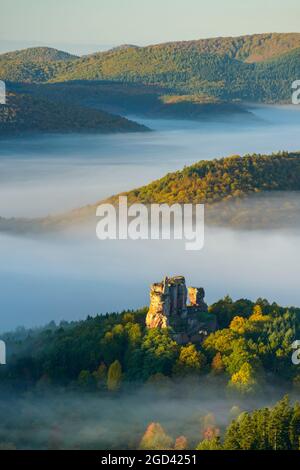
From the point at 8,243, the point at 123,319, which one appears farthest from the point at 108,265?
the point at 123,319

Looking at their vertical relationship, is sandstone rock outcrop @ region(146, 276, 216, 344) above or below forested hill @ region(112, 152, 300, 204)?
below

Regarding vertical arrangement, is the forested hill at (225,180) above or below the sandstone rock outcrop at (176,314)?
above

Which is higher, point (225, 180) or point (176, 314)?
point (225, 180)

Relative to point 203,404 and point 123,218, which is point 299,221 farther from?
point 203,404

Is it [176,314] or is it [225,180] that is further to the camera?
[225,180]

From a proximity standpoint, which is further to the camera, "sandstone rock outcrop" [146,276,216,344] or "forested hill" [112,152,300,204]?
"forested hill" [112,152,300,204]

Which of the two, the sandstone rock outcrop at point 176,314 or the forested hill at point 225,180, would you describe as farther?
the forested hill at point 225,180
